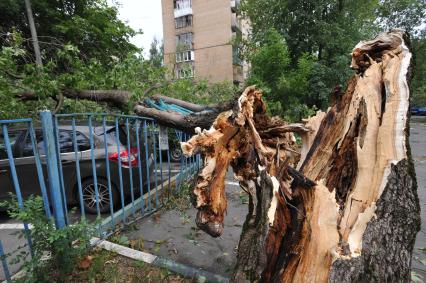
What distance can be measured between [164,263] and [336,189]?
5.47 ft

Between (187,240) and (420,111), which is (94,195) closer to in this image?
(187,240)

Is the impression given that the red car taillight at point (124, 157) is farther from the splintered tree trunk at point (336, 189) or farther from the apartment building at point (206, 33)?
the apartment building at point (206, 33)

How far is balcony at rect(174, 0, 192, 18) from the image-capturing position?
26.9 meters

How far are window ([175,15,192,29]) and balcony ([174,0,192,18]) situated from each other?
0.30 meters

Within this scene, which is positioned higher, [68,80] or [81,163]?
[68,80]

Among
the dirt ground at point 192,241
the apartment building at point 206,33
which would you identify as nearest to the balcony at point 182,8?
the apartment building at point 206,33

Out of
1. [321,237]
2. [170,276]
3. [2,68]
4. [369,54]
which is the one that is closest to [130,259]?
[170,276]

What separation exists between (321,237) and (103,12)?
10.3 m

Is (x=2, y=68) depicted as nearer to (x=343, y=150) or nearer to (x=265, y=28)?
(x=343, y=150)

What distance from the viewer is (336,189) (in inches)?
74.8

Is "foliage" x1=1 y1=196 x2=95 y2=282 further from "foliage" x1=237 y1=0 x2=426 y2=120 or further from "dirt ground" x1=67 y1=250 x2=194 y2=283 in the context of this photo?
"foliage" x1=237 y1=0 x2=426 y2=120

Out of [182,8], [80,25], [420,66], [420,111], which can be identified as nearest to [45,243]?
[80,25]

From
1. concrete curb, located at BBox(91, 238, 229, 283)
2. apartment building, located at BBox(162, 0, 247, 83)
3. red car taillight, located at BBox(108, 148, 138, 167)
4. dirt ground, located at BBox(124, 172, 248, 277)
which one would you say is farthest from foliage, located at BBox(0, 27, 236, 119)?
apartment building, located at BBox(162, 0, 247, 83)

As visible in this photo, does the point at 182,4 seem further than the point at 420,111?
No
